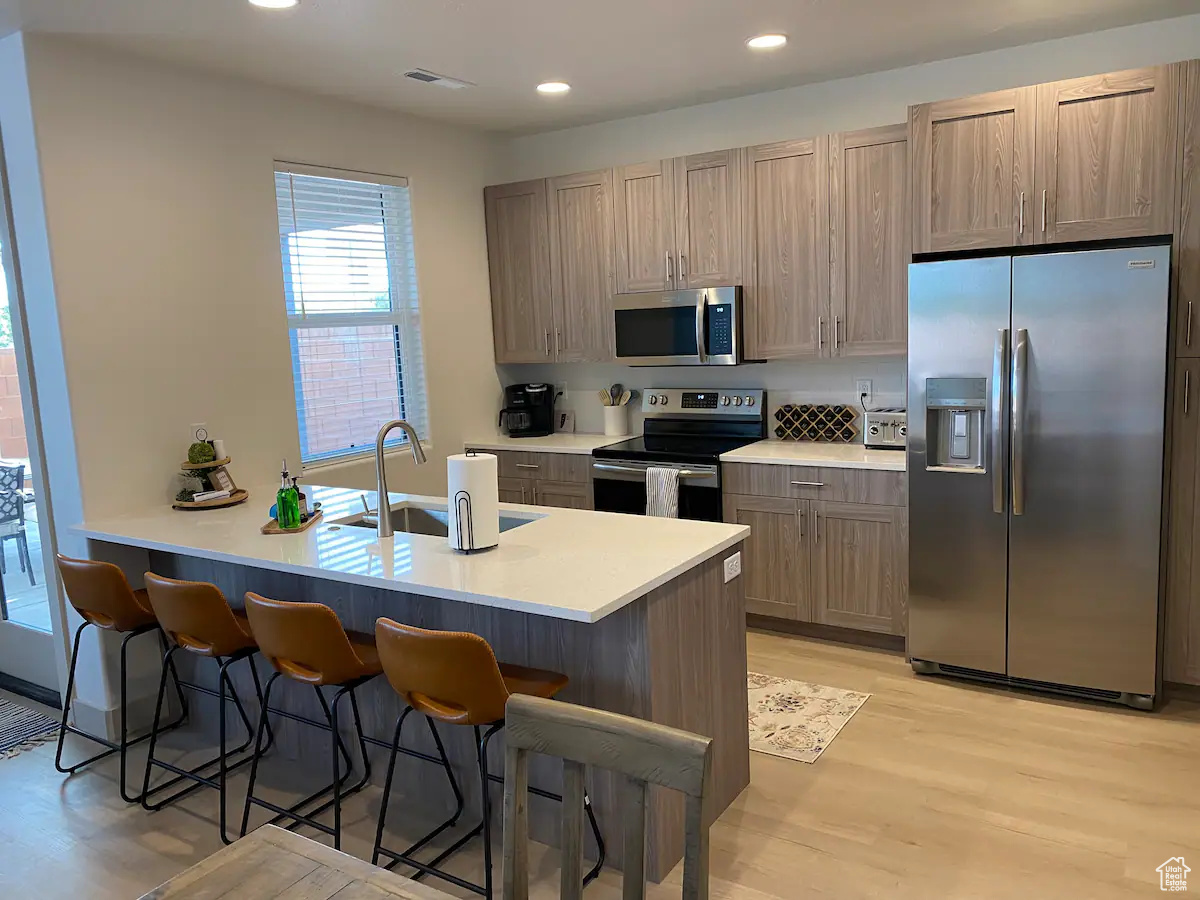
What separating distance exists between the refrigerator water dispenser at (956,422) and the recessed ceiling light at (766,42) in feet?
4.86

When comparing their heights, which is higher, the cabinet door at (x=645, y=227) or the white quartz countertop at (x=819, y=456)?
the cabinet door at (x=645, y=227)

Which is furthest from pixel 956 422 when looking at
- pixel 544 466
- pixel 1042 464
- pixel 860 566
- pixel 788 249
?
pixel 544 466

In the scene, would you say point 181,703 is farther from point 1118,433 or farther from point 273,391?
point 1118,433

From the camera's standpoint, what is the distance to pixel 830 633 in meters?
4.24

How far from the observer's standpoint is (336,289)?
4316 millimetres

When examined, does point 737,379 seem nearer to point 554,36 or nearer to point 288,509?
point 554,36

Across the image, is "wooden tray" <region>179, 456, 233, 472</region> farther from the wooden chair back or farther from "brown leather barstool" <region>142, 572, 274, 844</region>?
the wooden chair back

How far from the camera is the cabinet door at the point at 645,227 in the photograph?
14.9 feet

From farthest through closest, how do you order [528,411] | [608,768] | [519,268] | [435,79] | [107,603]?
[528,411] < [519,268] < [435,79] < [107,603] < [608,768]

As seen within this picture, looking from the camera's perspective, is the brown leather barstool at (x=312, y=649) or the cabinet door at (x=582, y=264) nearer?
the brown leather barstool at (x=312, y=649)

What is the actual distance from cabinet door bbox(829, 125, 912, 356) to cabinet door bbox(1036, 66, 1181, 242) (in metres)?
0.60

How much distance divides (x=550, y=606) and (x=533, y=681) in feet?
1.22

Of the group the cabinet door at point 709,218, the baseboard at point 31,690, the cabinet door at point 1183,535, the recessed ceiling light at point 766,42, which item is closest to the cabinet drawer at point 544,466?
the cabinet door at point 709,218

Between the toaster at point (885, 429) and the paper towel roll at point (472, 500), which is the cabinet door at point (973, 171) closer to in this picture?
the toaster at point (885, 429)
